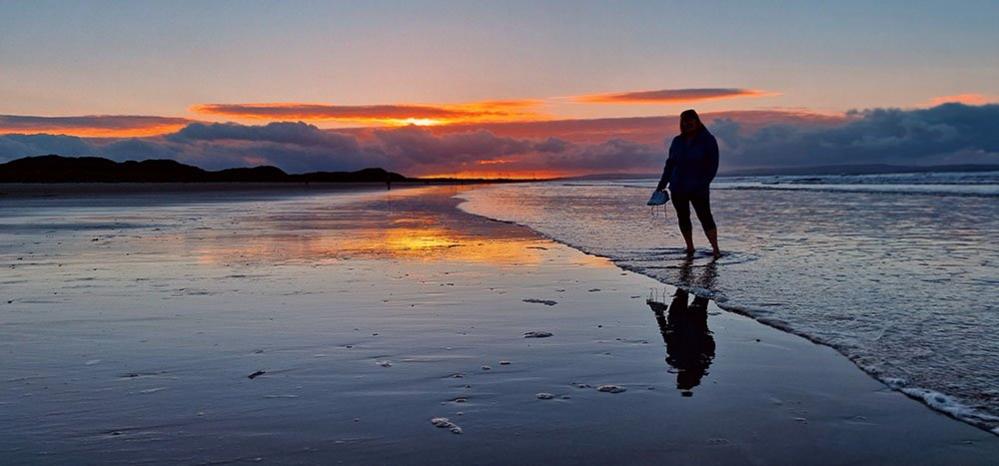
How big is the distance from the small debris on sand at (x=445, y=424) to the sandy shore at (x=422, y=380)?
1.4 inches

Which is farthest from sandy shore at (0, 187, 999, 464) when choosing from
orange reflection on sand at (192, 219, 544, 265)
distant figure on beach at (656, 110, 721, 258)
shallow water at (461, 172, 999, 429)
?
distant figure on beach at (656, 110, 721, 258)

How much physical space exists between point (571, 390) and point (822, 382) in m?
1.37

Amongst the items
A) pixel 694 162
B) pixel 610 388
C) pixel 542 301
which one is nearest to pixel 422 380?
pixel 610 388

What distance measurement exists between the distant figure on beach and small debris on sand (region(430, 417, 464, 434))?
27.1 feet

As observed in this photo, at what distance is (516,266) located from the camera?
9594 millimetres

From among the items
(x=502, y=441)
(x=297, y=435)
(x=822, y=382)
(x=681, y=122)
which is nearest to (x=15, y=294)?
(x=297, y=435)

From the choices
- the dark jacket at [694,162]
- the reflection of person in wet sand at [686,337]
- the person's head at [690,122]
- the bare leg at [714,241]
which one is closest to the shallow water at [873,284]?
the bare leg at [714,241]

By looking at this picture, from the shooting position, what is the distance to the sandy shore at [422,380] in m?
3.15

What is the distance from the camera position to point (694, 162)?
448 inches

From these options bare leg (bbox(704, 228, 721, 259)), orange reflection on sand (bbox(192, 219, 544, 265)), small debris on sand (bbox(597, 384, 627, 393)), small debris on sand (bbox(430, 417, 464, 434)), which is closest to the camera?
small debris on sand (bbox(430, 417, 464, 434))

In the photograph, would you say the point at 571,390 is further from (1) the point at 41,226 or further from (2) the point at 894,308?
(1) the point at 41,226

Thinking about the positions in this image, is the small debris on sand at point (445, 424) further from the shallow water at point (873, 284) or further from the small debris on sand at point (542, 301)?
the small debris on sand at point (542, 301)

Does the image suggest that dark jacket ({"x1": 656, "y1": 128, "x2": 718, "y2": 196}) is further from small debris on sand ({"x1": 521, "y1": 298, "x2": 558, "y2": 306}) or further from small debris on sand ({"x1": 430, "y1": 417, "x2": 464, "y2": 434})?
small debris on sand ({"x1": 430, "y1": 417, "x2": 464, "y2": 434})

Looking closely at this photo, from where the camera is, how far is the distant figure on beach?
444 inches
